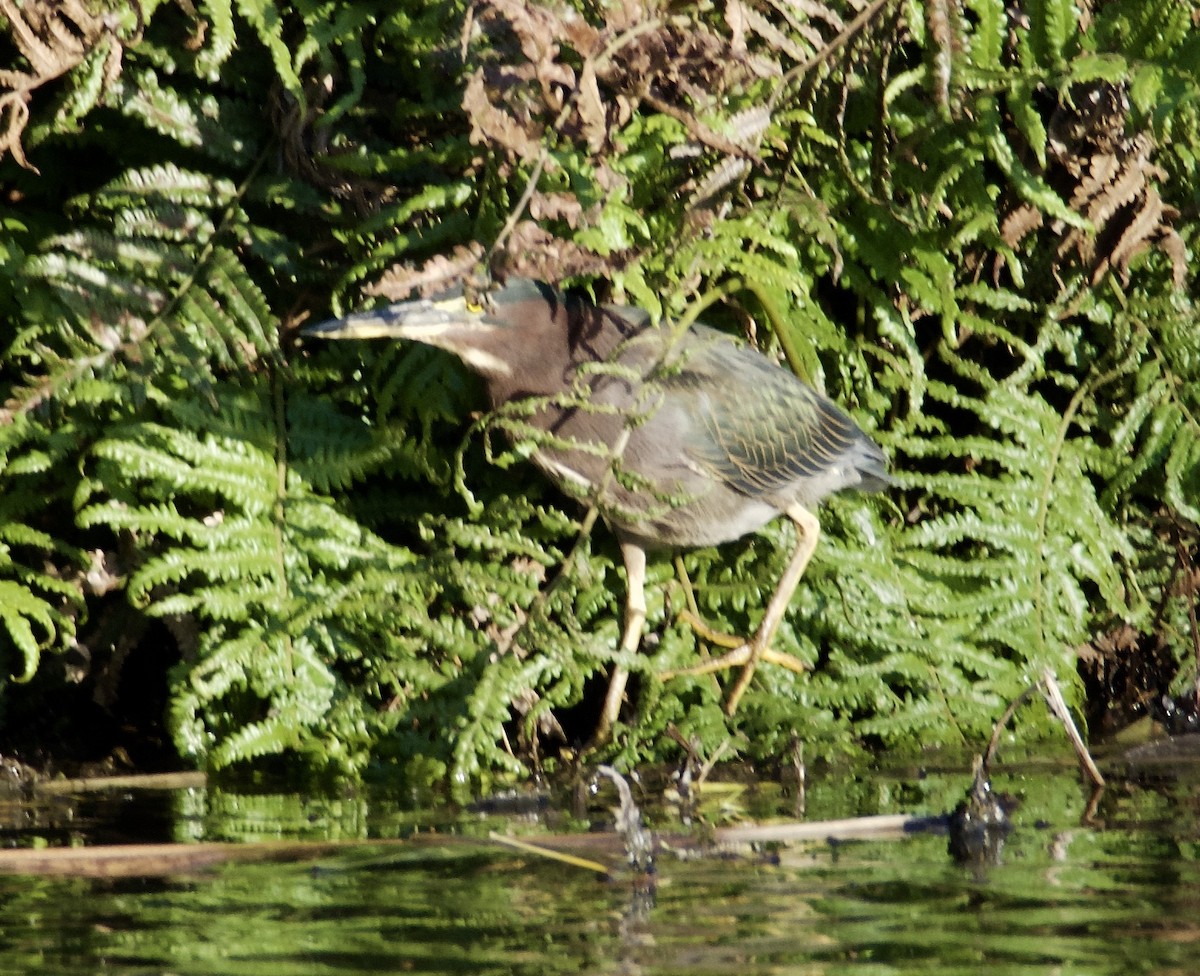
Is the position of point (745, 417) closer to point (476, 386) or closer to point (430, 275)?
point (476, 386)

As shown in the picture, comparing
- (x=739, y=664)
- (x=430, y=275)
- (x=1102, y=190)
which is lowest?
(x=739, y=664)

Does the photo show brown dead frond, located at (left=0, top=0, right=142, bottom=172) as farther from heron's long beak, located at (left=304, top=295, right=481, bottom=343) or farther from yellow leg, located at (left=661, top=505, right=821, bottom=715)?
yellow leg, located at (left=661, top=505, right=821, bottom=715)

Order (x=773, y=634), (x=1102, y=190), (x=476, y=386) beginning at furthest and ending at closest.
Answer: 1. (x=1102, y=190)
2. (x=476, y=386)
3. (x=773, y=634)

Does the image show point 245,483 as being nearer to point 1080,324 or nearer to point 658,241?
point 658,241

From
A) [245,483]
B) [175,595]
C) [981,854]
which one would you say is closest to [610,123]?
[245,483]

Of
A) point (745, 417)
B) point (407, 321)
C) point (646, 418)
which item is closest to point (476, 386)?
point (407, 321)

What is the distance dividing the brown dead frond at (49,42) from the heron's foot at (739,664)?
2257 millimetres

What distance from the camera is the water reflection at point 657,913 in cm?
265

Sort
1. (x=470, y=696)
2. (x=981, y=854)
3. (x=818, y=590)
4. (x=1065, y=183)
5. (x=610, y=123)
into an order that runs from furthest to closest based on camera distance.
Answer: (x=1065, y=183) → (x=818, y=590) → (x=610, y=123) → (x=470, y=696) → (x=981, y=854)

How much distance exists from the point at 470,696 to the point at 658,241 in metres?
1.40

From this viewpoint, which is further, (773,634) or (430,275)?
(773,634)

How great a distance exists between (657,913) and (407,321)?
2011mm

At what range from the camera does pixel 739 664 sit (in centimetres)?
471

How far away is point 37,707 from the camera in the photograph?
5.08 meters
